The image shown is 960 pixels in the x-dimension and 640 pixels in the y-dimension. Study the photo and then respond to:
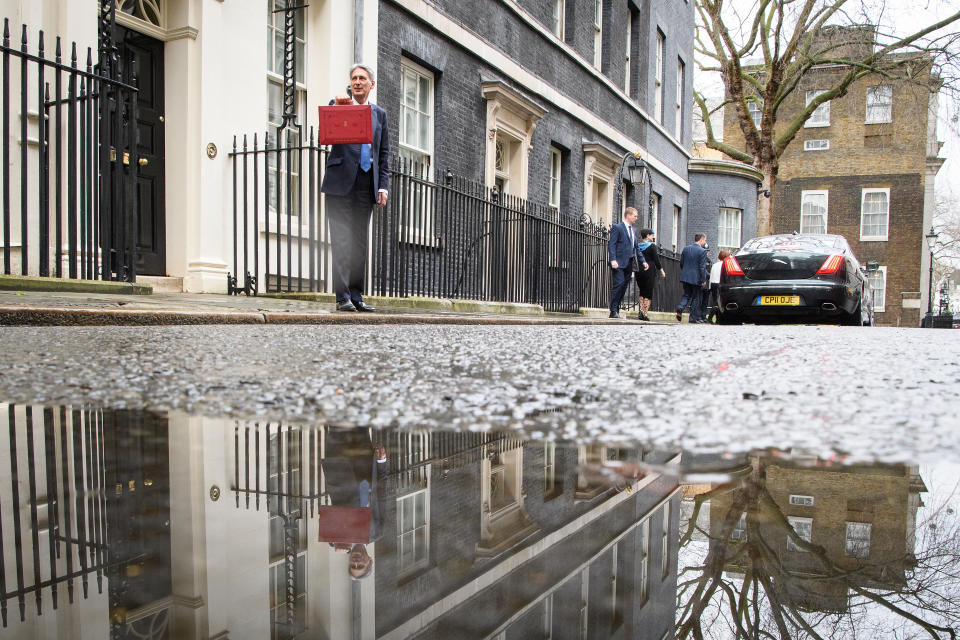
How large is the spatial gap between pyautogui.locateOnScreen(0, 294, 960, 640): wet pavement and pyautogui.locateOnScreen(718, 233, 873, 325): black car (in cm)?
931

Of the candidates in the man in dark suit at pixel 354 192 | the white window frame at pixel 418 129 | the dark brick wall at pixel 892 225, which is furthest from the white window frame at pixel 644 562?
the dark brick wall at pixel 892 225

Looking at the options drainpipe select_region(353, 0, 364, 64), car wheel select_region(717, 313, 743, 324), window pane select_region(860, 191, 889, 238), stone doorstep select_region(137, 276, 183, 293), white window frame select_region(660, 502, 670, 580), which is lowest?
car wheel select_region(717, 313, 743, 324)

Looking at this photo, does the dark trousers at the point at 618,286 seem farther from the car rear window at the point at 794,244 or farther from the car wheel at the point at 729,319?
the car rear window at the point at 794,244

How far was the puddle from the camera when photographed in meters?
0.50

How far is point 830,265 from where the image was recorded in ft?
33.0

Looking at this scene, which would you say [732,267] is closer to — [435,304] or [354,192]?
[435,304]

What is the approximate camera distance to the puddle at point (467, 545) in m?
0.50

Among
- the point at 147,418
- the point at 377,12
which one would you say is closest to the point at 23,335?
the point at 147,418

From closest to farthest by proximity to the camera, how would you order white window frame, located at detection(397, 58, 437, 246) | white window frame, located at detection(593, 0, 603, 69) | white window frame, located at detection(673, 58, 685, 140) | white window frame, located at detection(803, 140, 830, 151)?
white window frame, located at detection(397, 58, 437, 246) < white window frame, located at detection(593, 0, 603, 69) < white window frame, located at detection(673, 58, 685, 140) < white window frame, located at detection(803, 140, 830, 151)

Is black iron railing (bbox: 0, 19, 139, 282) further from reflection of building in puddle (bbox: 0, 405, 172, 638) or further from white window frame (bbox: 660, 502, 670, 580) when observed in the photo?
white window frame (bbox: 660, 502, 670, 580)

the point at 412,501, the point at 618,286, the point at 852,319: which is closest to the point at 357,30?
the point at 618,286

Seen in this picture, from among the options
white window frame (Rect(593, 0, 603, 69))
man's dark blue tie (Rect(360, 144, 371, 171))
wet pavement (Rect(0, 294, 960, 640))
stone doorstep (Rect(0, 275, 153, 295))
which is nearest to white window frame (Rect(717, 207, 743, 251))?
white window frame (Rect(593, 0, 603, 69))

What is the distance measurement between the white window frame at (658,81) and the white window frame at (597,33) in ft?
13.8

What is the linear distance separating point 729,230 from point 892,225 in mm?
15850
